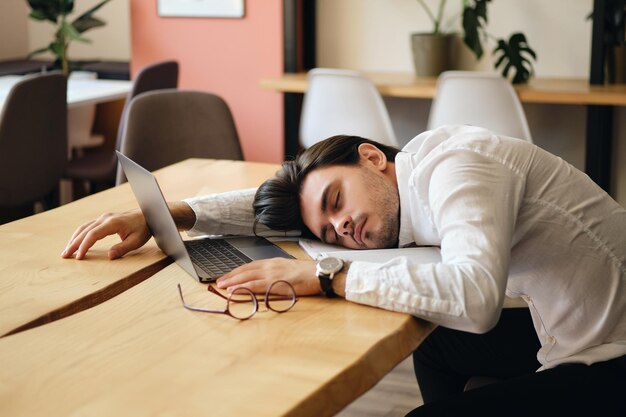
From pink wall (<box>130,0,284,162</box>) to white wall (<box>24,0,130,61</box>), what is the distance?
101 centimetres

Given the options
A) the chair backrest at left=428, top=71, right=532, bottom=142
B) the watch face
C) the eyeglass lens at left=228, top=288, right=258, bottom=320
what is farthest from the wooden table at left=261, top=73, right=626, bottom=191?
the eyeglass lens at left=228, top=288, right=258, bottom=320

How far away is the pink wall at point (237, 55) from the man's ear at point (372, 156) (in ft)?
10.0

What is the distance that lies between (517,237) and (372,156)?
1.30 feet

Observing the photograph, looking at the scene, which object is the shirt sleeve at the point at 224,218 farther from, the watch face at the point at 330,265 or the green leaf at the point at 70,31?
the green leaf at the point at 70,31

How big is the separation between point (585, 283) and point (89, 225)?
108 cm

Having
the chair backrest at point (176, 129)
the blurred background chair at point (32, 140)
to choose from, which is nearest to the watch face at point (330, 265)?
the chair backrest at point (176, 129)

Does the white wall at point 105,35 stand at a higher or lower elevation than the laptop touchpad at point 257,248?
higher

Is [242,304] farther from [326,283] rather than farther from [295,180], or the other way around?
[295,180]

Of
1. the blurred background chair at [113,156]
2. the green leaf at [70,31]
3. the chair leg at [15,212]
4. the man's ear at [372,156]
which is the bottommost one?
the chair leg at [15,212]

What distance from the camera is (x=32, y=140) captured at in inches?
152

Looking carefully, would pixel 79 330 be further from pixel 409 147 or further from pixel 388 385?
pixel 388 385

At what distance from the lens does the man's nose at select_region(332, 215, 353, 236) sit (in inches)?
74.7

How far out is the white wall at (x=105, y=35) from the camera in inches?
250

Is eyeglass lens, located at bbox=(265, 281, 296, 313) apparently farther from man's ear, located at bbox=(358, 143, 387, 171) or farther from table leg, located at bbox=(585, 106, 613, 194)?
table leg, located at bbox=(585, 106, 613, 194)
